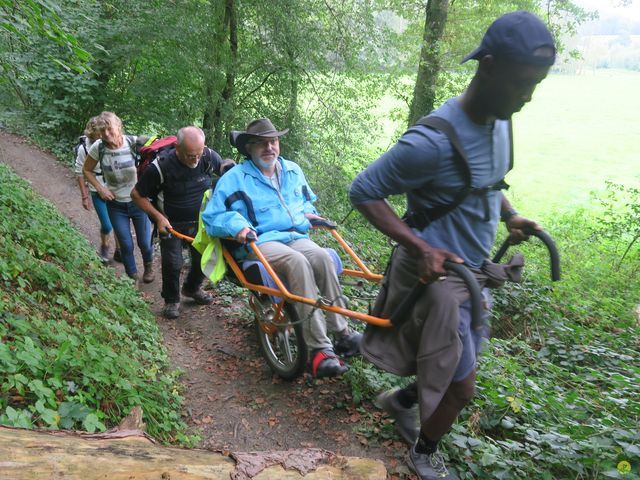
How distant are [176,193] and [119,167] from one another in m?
1.15

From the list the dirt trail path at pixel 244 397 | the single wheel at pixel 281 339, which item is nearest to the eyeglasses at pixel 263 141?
the single wheel at pixel 281 339

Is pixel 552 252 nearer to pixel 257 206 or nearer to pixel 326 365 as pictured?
pixel 326 365

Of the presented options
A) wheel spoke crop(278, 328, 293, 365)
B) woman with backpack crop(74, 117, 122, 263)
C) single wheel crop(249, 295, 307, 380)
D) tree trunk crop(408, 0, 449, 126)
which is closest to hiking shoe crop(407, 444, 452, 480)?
single wheel crop(249, 295, 307, 380)

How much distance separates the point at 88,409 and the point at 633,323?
20.1ft

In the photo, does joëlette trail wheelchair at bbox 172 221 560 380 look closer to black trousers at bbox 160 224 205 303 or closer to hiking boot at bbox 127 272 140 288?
black trousers at bbox 160 224 205 303

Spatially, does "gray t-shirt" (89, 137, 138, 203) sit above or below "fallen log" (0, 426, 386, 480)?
above

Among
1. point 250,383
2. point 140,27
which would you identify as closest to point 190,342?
point 250,383

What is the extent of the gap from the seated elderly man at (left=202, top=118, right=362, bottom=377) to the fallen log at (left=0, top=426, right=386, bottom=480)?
1135 mm

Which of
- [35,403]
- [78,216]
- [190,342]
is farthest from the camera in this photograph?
[78,216]

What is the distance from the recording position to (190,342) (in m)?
5.07

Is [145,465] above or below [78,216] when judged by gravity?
above

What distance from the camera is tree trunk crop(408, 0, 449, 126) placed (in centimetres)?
1030

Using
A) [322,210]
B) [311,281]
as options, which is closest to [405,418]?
[311,281]

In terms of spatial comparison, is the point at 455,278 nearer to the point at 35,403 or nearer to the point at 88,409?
the point at 88,409
